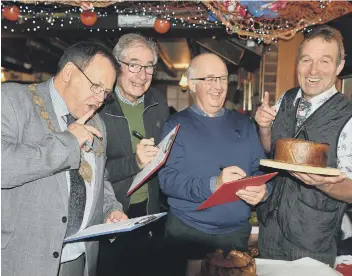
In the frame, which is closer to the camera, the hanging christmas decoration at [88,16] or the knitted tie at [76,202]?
the knitted tie at [76,202]

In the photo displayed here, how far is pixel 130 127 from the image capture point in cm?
258

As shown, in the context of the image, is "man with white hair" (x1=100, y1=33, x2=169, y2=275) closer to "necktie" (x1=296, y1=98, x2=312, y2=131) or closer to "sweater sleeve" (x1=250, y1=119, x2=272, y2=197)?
"sweater sleeve" (x1=250, y1=119, x2=272, y2=197)

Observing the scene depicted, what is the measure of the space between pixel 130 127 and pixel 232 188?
3.25ft

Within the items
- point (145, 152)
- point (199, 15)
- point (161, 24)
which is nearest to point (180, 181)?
point (145, 152)

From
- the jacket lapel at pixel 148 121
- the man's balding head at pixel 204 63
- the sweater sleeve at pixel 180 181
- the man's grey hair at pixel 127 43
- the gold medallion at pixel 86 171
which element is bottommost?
the sweater sleeve at pixel 180 181

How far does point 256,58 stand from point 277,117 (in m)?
4.86

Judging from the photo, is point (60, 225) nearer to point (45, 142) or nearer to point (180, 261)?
point (45, 142)

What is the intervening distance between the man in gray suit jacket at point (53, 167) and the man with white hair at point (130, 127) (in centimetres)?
58

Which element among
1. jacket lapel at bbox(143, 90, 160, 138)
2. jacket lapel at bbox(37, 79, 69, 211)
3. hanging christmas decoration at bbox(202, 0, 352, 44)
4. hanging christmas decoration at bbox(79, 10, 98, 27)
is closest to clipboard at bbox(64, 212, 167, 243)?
jacket lapel at bbox(37, 79, 69, 211)

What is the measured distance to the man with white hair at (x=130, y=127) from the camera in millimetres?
2500

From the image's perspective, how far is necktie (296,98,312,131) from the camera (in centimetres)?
223

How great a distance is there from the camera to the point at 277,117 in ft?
7.70

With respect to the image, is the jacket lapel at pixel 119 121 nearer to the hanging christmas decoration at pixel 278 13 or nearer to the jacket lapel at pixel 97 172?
the jacket lapel at pixel 97 172

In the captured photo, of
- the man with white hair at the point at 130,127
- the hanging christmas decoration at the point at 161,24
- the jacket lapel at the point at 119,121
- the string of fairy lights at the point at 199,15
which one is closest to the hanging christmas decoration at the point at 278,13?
the string of fairy lights at the point at 199,15
